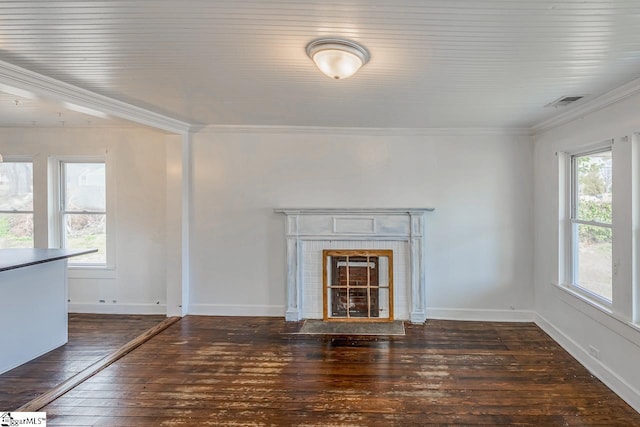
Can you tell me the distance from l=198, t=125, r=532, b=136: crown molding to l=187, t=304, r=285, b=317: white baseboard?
7.44 feet

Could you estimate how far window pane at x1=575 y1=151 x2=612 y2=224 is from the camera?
2969mm

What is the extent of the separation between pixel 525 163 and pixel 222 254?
4012 millimetres

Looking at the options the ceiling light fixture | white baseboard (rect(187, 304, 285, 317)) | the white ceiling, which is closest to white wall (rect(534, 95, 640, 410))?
the white ceiling

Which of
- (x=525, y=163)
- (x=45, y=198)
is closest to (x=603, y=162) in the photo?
(x=525, y=163)

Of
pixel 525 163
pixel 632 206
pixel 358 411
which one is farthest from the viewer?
pixel 525 163

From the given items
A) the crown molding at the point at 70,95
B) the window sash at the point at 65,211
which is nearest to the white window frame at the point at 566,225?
the crown molding at the point at 70,95

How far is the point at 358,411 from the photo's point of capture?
238cm

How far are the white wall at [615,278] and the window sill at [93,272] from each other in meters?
5.42

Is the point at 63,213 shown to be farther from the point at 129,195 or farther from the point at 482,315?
the point at 482,315

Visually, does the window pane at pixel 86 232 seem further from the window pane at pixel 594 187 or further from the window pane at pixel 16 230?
the window pane at pixel 594 187

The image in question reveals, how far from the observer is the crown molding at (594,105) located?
249cm

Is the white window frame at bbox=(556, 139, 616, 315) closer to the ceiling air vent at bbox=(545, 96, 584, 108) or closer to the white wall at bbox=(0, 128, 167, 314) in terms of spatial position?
the ceiling air vent at bbox=(545, 96, 584, 108)

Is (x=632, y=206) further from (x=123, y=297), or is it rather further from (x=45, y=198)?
(x=45, y=198)

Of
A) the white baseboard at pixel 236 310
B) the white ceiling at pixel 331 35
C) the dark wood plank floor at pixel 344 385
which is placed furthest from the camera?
the white baseboard at pixel 236 310
